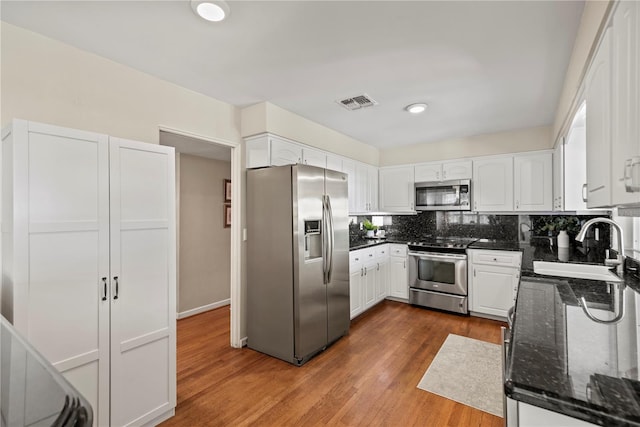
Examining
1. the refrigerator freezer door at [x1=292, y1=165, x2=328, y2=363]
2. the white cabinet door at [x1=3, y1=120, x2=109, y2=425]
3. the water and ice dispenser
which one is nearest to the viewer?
the white cabinet door at [x1=3, y1=120, x2=109, y2=425]

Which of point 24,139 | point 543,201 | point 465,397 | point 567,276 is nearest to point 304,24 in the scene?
point 24,139

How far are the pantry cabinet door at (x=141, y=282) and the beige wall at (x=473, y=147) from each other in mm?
3809

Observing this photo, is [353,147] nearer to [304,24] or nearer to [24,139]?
[304,24]

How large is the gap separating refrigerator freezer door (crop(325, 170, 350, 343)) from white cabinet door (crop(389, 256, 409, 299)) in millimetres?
1412

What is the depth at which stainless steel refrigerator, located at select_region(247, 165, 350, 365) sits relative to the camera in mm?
2809

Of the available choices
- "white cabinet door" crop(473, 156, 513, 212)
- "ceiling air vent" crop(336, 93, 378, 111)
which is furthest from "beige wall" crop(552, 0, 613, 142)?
"white cabinet door" crop(473, 156, 513, 212)

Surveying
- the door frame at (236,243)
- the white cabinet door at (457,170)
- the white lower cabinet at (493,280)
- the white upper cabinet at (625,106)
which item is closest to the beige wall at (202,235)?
the door frame at (236,243)

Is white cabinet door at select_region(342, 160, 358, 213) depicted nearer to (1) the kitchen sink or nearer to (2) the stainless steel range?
(2) the stainless steel range

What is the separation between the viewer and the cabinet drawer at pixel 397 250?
178 inches

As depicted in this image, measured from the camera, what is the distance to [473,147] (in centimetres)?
436

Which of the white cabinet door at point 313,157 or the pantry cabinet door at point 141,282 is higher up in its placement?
the white cabinet door at point 313,157

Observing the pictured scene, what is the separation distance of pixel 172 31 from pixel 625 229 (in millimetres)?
3713

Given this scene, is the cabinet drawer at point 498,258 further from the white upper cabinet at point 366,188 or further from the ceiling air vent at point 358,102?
the ceiling air vent at point 358,102

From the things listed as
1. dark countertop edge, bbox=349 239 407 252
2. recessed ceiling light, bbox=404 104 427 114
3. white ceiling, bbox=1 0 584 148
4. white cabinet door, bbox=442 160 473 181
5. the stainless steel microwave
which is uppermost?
white ceiling, bbox=1 0 584 148
